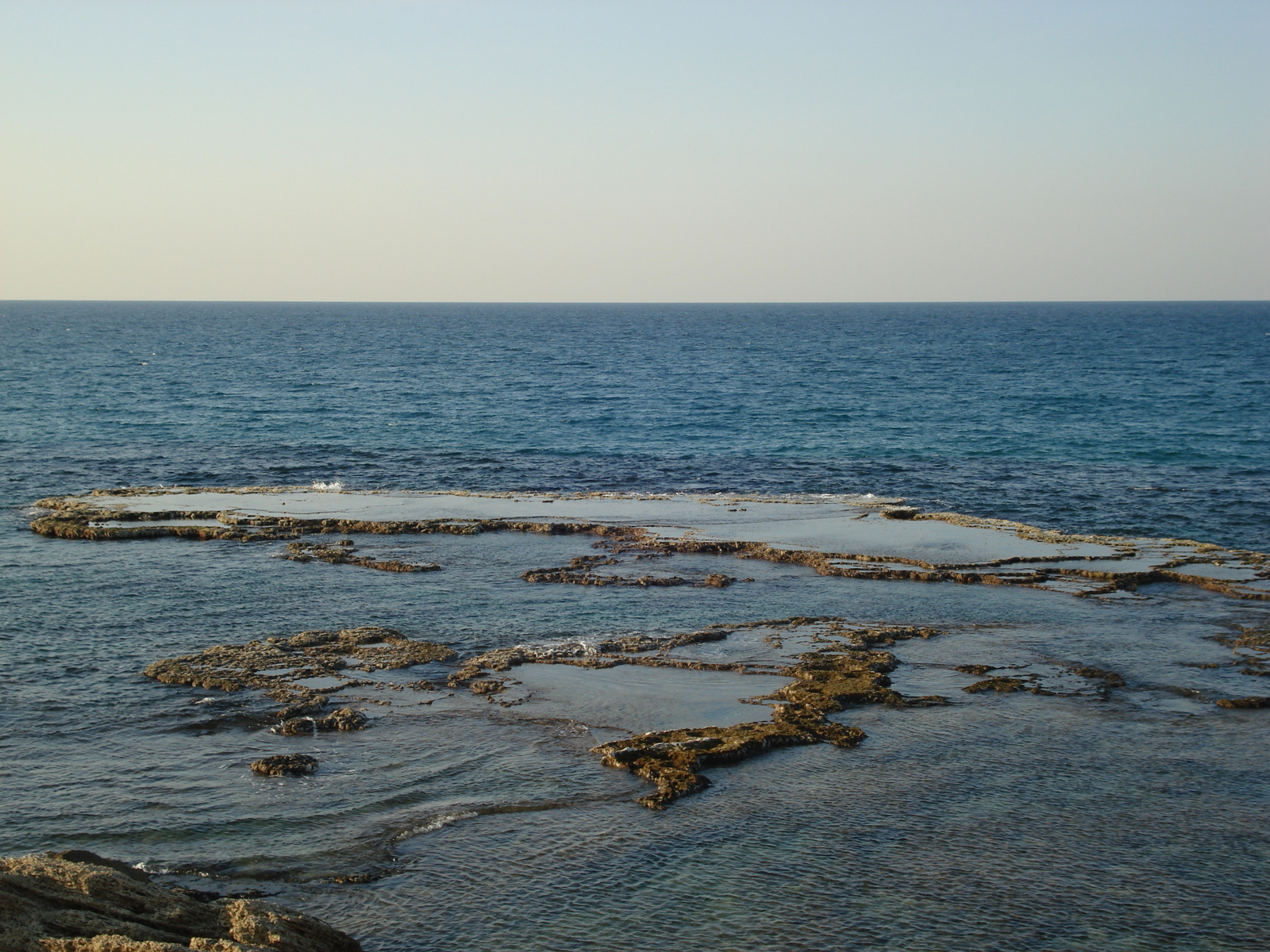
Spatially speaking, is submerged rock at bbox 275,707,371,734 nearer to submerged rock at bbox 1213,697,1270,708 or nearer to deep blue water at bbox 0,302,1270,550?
submerged rock at bbox 1213,697,1270,708

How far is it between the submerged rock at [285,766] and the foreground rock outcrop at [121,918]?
4.17m

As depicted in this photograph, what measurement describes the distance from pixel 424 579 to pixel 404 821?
11.9 metres

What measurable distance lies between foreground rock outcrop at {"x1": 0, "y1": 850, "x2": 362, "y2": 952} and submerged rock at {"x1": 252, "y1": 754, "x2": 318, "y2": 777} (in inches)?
164

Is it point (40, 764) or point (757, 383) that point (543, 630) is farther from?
point (757, 383)

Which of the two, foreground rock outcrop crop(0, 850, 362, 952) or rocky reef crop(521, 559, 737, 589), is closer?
foreground rock outcrop crop(0, 850, 362, 952)

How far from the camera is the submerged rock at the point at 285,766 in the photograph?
1331 centimetres

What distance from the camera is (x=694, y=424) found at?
57.7 metres

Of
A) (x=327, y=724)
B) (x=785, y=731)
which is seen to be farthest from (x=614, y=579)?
(x=327, y=724)

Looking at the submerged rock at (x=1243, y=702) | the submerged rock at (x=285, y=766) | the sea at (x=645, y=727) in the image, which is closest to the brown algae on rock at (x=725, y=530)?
the sea at (x=645, y=727)

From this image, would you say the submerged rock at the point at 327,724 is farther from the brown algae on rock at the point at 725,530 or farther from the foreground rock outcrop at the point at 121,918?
the brown algae on rock at the point at 725,530

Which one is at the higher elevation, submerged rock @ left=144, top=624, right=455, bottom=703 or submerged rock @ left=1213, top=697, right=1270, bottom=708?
submerged rock @ left=1213, top=697, right=1270, bottom=708

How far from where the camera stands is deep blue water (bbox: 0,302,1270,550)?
3838cm

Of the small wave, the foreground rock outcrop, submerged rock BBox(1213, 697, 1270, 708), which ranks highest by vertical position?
the foreground rock outcrop

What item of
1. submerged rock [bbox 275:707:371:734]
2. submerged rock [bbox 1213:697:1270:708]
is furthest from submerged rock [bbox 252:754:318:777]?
submerged rock [bbox 1213:697:1270:708]
